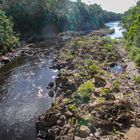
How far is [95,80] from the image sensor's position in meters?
38.3

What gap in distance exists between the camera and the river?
28.1 m

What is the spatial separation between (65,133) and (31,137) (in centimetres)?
384

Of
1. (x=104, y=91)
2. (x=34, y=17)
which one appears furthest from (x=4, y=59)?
(x=34, y=17)

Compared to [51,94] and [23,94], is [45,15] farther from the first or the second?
[51,94]

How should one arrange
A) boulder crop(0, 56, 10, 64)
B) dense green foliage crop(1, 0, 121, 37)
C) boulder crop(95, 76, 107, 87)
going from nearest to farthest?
boulder crop(95, 76, 107, 87) < boulder crop(0, 56, 10, 64) < dense green foliage crop(1, 0, 121, 37)

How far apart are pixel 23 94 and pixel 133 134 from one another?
1837 centimetres

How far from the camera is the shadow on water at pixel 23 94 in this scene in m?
28.1

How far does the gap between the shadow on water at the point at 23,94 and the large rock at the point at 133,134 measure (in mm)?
8900

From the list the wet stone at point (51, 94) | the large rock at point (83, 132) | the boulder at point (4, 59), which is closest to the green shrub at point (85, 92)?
the wet stone at point (51, 94)

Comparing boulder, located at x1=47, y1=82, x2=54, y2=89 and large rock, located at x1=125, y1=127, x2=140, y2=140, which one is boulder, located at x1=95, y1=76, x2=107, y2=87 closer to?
boulder, located at x1=47, y1=82, x2=54, y2=89

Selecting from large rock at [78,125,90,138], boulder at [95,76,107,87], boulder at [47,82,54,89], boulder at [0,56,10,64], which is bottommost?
large rock at [78,125,90,138]

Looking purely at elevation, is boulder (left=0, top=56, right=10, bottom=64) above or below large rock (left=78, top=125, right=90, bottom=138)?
above

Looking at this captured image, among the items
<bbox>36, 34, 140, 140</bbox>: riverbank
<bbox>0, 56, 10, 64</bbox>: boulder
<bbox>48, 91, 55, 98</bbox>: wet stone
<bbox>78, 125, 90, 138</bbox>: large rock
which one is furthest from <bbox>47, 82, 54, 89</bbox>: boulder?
<bbox>0, 56, 10, 64</bbox>: boulder

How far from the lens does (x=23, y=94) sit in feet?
125
